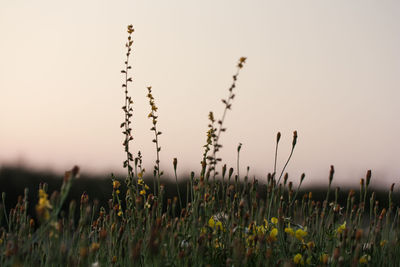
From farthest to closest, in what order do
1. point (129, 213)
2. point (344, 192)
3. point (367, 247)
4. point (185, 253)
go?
point (344, 192) < point (129, 213) < point (367, 247) < point (185, 253)

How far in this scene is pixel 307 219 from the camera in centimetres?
402

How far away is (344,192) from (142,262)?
24.2 feet

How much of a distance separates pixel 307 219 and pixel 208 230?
1.06 meters

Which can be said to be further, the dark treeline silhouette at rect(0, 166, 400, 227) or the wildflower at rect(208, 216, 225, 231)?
the dark treeline silhouette at rect(0, 166, 400, 227)

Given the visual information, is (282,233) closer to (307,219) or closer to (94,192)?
(307,219)

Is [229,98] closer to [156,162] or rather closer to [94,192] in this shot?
[156,162]

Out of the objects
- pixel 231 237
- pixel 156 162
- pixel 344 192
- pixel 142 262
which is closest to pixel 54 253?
pixel 142 262

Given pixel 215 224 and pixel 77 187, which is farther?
pixel 77 187

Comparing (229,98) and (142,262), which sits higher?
(229,98)

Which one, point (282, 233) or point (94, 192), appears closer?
point (282, 233)

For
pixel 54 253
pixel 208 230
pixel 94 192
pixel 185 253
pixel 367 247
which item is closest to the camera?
pixel 54 253

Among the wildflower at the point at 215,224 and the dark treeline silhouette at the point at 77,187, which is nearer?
the wildflower at the point at 215,224

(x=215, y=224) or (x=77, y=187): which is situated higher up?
(x=77, y=187)

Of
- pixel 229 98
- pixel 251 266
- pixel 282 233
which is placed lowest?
pixel 251 266
